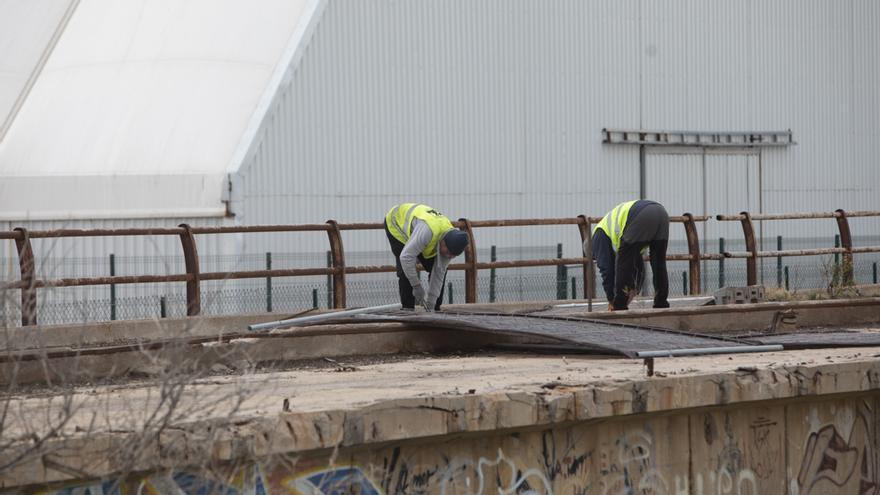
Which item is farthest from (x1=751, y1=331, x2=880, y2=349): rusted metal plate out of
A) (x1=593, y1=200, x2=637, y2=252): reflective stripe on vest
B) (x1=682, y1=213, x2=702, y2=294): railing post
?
(x1=682, y1=213, x2=702, y2=294): railing post

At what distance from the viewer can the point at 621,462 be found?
9234mm

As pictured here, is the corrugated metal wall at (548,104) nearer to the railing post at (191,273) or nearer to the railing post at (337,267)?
the railing post at (337,267)

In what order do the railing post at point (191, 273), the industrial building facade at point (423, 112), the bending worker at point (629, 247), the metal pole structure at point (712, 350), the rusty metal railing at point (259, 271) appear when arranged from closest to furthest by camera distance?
the metal pole structure at point (712, 350) → the rusty metal railing at point (259, 271) → the railing post at point (191, 273) → the bending worker at point (629, 247) → the industrial building facade at point (423, 112)

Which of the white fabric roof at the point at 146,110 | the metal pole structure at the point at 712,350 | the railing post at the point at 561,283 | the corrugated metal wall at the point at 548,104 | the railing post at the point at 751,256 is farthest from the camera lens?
the corrugated metal wall at the point at 548,104

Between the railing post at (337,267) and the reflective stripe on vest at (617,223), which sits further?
the railing post at (337,267)

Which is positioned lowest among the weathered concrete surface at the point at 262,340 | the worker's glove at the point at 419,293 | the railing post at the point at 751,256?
the weathered concrete surface at the point at 262,340

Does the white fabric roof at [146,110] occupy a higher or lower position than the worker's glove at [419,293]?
higher

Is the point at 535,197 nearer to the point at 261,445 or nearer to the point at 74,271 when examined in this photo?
the point at 74,271

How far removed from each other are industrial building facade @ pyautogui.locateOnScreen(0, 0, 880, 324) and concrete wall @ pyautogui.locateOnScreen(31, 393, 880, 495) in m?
12.7

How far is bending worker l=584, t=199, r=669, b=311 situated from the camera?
49.1ft

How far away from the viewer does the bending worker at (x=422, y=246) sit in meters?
13.5

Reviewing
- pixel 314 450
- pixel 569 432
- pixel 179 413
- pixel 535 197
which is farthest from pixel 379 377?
pixel 535 197

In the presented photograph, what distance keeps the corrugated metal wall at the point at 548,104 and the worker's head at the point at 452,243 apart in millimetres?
10554

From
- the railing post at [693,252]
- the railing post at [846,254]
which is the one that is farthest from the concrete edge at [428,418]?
the railing post at [846,254]
